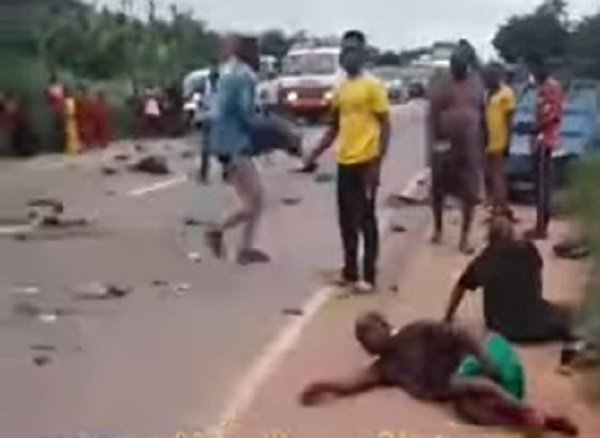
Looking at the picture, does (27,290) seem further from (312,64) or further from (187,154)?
(312,64)

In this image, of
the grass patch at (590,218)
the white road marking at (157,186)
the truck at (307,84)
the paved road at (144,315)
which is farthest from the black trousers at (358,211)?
the truck at (307,84)

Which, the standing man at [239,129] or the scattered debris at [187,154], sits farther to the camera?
the scattered debris at [187,154]

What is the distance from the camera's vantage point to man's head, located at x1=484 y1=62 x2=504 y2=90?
781 inches

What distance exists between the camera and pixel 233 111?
1645cm

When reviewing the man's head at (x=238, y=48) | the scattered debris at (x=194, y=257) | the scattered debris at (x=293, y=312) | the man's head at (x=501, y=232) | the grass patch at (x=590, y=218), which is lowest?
the scattered debris at (x=194, y=257)

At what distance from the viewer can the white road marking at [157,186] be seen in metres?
26.6

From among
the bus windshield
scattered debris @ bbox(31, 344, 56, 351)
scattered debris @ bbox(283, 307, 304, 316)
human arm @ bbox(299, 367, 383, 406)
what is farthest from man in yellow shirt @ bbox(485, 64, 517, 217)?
the bus windshield

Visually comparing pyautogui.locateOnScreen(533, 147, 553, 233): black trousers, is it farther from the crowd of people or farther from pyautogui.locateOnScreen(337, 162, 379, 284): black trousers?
pyautogui.locateOnScreen(337, 162, 379, 284): black trousers

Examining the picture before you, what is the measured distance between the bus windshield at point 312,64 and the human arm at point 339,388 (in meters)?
41.4

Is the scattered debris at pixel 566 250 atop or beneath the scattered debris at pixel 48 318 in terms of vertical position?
beneath

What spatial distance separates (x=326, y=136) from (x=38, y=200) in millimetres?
10491

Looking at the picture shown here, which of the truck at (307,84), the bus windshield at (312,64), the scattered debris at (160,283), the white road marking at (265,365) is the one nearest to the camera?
the white road marking at (265,365)

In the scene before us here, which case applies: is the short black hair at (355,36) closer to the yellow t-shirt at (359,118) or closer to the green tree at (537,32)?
the yellow t-shirt at (359,118)

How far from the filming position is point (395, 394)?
10148mm
